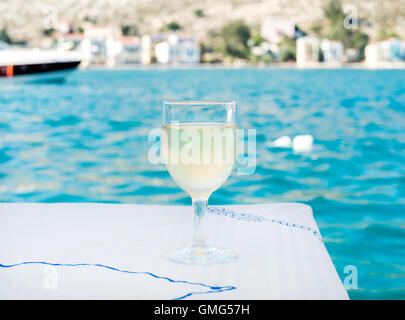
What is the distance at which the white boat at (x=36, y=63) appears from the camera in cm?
2225

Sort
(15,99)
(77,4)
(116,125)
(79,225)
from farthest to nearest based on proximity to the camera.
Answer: (77,4) < (15,99) < (116,125) < (79,225)

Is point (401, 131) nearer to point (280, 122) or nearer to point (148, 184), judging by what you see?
point (280, 122)

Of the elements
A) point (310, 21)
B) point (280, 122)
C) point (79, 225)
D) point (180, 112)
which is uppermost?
point (310, 21)

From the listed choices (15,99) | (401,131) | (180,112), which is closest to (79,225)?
(180,112)

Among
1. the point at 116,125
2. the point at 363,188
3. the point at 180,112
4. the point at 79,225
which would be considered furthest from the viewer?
the point at 116,125

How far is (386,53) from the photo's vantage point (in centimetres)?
6359

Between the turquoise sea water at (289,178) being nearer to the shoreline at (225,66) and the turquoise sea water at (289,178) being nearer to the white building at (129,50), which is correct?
the shoreline at (225,66)

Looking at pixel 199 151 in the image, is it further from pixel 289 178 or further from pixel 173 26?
pixel 173 26

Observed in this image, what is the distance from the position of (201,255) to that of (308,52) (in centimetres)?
6792

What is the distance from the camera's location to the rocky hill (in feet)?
244
